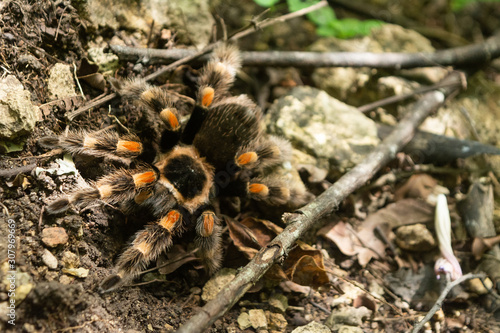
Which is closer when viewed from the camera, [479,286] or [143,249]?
[143,249]

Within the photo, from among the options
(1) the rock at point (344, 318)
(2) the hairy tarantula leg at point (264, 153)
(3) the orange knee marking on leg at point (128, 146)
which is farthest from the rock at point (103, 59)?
(1) the rock at point (344, 318)

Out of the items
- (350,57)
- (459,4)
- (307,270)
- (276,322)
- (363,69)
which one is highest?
(459,4)

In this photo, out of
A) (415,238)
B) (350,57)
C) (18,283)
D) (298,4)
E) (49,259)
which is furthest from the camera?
(350,57)

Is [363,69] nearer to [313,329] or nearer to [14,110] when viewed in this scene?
[313,329]

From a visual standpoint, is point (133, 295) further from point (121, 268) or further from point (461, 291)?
point (461, 291)

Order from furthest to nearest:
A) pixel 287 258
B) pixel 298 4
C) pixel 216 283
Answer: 1. pixel 298 4
2. pixel 287 258
3. pixel 216 283

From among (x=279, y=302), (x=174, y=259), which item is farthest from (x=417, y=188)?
(x=174, y=259)

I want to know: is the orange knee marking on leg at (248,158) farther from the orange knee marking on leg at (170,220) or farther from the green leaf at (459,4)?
the green leaf at (459,4)
